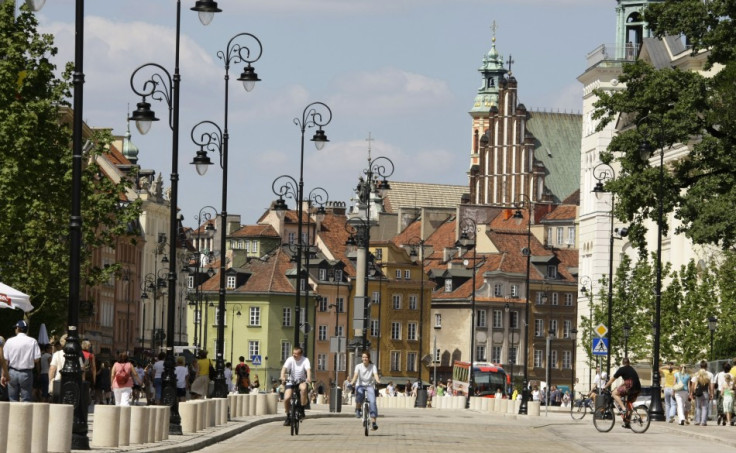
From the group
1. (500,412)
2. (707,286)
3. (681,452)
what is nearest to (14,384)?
(681,452)

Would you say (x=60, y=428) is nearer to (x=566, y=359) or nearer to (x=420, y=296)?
(x=420, y=296)

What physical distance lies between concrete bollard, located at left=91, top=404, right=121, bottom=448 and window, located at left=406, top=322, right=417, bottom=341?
128 metres

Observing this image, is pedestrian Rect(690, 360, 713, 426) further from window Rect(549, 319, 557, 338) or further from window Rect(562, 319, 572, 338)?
window Rect(562, 319, 572, 338)

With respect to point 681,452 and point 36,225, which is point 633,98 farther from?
point 681,452

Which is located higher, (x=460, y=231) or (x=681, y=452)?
(x=460, y=231)

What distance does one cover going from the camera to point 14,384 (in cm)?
2995

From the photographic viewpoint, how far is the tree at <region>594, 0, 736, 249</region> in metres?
51.8

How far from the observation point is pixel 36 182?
148 ft

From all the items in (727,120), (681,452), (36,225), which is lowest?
(681,452)

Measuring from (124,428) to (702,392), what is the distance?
74.9 ft

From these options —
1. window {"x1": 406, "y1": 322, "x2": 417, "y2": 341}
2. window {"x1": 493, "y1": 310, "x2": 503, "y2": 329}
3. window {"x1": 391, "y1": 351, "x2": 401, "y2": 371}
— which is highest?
window {"x1": 493, "y1": 310, "x2": 503, "y2": 329}

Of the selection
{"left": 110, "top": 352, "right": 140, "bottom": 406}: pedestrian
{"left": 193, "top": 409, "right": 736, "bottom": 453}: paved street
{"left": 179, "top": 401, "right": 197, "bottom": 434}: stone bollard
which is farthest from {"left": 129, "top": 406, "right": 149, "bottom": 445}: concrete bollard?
{"left": 110, "top": 352, "right": 140, "bottom": 406}: pedestrian

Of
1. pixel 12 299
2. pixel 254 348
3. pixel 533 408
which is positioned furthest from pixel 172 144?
pixel 254 348

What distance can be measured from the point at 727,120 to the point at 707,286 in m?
23.5
